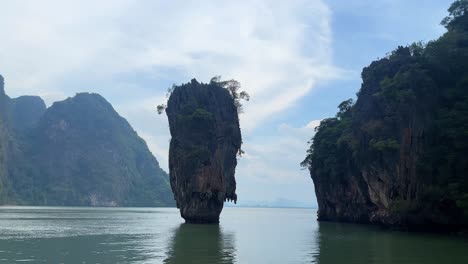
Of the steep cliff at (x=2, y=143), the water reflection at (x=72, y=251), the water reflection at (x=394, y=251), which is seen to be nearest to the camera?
the water reflection at (x=72, y=251)

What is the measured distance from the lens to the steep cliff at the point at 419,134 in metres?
36.1

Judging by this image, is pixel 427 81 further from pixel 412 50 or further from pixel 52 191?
pixel 52 191

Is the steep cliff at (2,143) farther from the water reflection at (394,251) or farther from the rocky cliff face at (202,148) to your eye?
the water reflection at (394,251)

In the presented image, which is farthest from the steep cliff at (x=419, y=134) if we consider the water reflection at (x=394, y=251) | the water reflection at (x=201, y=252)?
the water reflection at (x=201, y=252)

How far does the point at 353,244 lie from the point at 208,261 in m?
12.0

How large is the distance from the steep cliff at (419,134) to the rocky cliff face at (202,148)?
1571 centimetres

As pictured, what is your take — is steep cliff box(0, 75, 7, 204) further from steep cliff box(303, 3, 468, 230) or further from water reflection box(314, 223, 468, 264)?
water reflection box(314, 223, 468, 264)

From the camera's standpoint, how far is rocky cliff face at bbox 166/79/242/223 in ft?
176

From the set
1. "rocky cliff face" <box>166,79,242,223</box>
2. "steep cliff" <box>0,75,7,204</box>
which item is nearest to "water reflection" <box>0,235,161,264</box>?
"rocky cliff face" <box>166,79,242,223</box>

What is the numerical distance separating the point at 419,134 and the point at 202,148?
24.0 meters

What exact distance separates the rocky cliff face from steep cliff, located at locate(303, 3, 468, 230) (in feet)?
51.5

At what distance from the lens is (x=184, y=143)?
2163 inches

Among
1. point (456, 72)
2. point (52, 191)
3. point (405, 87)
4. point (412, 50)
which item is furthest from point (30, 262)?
point (52, 191)

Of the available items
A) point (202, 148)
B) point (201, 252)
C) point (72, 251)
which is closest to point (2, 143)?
point (202, 148)
